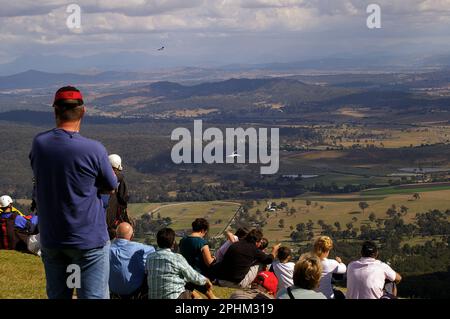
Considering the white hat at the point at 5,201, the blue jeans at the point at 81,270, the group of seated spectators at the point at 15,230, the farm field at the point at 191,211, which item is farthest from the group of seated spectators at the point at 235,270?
→ the farm field at the point at 191,211

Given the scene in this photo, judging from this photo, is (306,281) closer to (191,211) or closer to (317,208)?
(317,208)

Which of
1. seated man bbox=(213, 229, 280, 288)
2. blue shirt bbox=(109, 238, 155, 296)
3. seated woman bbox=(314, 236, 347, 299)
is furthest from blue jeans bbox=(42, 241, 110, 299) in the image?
seated man bbox=(213, 229, 280, 288)

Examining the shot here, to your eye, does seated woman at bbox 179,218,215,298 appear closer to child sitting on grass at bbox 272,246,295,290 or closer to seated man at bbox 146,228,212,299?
child sitting on grass at bbox 272,246,295,290

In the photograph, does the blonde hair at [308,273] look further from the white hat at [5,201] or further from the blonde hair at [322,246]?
the white hat at [5,201]

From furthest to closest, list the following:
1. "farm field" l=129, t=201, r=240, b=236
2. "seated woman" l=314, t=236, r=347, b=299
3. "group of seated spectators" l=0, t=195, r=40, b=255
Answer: "farm field" l=129, t=201, r=240, b=236, "group of seated spectators" l=0, t=195, r=40, b=255, "seated woman" l=314, t=236, r=347, b=299

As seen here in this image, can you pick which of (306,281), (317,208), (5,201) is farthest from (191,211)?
(306,281)

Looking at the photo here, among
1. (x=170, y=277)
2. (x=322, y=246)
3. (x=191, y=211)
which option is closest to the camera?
(x=170, y=277)
